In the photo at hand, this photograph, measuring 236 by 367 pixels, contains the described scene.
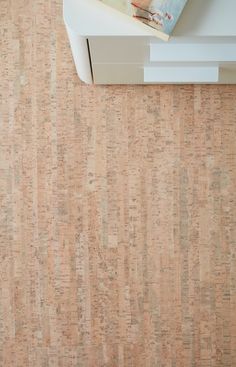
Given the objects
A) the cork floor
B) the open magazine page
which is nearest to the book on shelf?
the open magazine page

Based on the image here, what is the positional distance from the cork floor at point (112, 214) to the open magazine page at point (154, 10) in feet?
2.51

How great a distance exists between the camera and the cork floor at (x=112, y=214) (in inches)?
73.4

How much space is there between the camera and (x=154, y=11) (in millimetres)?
1081

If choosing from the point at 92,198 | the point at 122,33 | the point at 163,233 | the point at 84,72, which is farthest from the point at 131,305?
the point at 122,33

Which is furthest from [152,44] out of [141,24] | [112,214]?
[112,214]

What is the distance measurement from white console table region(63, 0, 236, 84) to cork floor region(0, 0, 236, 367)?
199 millimetres

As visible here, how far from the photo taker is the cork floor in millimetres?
1864

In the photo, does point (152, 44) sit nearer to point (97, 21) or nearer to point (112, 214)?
point (97, 21)

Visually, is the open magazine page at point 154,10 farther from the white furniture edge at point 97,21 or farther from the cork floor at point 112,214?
the cork floor at point 112,214

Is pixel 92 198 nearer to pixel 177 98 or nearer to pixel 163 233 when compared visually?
pixel 163 233

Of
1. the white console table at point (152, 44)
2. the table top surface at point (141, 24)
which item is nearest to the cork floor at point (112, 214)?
the white console table at point (152, 44)

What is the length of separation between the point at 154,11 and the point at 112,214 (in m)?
0.91

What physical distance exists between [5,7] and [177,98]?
64 cm

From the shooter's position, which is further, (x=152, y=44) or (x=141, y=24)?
(x=152, y=44)
